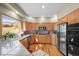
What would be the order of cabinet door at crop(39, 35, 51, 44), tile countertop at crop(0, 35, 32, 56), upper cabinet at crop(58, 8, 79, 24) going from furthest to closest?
upper cabinet at crop(58, 8, 79, 24)
cabinet door at crop(39, 35, 51, 44)
tile countertop at crop(0, 35, 32, 56)

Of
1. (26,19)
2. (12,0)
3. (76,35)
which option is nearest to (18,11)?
(26,19)

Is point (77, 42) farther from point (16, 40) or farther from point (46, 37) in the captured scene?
point (16, 40)

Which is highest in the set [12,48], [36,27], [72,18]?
[72,18]

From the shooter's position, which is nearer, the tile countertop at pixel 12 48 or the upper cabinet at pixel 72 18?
the tile countertop at pixel 12 48

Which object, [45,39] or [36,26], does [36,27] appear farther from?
[45,39]

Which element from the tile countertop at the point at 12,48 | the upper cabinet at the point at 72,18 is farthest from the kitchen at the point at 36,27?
the upper cabinet at the point at 72,18

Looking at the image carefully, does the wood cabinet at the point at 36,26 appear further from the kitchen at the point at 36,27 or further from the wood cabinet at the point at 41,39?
the wood cabinet at the point at 41,39

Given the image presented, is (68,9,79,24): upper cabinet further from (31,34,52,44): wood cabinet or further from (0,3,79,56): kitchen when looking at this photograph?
(31,34,52,44): wood cabinet

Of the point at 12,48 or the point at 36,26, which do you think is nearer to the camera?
the point at 12,48

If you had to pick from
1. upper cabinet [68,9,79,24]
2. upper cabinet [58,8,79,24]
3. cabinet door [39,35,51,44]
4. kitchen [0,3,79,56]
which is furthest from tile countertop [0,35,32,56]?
upper cabinet [68,9,79,24]

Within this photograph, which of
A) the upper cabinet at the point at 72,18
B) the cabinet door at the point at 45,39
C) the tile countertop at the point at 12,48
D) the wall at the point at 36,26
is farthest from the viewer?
the upper cabinet at the point at 72,18

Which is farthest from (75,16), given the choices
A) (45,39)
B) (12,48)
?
(12,48)

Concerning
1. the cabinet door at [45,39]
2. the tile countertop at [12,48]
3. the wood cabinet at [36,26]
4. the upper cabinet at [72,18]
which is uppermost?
the upper cabinet at [72,18]

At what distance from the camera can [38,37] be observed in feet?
5.46
